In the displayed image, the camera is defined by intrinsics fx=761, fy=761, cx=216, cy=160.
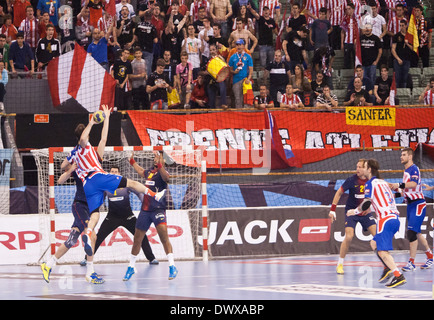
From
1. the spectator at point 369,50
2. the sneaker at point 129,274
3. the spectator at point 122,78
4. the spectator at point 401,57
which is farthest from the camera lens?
the spectator at point 401,57

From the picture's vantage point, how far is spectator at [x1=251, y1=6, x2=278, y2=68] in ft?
84.1

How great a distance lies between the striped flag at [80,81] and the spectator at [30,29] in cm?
282

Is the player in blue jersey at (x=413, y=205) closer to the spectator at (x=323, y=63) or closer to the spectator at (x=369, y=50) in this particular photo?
the spectator at (x=323, y=63)

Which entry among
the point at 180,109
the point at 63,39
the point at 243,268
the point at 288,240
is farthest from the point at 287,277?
the point at 63,39

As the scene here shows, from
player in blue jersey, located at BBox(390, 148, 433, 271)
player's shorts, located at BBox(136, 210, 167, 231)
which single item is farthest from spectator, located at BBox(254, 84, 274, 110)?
player's shorts, located at BBox(136, 210, 167, 231)

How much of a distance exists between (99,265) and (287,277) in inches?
222

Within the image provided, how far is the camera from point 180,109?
901 inches

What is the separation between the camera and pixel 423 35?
2683cm

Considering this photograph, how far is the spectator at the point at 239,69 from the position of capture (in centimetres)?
2352

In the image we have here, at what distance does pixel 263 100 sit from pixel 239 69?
1.22 meters

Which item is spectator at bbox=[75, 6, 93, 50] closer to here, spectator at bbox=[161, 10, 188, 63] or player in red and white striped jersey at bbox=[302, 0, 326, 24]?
spectator at bbox=[161, 10, 188, 63]

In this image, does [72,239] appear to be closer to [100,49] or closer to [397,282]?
[397,282]

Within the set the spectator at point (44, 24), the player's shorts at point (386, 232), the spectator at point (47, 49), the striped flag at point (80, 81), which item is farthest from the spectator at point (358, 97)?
the player's shorts at point (386, 232)

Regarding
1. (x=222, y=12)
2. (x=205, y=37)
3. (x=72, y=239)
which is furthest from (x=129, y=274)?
(x=222, y=12)
